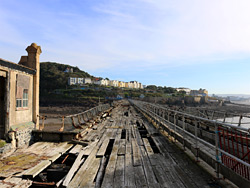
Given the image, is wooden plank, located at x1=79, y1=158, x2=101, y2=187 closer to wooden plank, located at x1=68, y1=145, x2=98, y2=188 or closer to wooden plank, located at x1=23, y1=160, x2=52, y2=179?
wooden plank, located at x1=68, y1=145, x2=98, y2=188

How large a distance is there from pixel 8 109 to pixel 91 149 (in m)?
4.16

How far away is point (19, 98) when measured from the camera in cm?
798

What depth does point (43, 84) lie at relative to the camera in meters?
146

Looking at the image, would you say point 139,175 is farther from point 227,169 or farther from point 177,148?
point 177,148

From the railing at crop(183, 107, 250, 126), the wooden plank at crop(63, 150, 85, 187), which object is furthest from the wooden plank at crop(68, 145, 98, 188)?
the railing at crop(183, 107, 250, 126)

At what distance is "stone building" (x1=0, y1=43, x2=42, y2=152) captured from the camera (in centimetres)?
721

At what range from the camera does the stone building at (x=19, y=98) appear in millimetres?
7211

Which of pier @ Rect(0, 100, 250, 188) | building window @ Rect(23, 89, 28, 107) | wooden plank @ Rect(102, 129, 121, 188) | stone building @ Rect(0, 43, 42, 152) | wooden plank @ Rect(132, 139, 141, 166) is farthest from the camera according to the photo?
building window @ Rect(23, 89, 28, 107)

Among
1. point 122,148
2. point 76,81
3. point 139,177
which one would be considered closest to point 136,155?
point 122,148

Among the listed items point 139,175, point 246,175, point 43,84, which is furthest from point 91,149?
point 43,84

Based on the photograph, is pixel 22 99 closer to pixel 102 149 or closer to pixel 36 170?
pixel 36 170

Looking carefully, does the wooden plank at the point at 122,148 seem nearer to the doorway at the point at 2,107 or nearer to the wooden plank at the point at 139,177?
the wooden plank at the point at 139,177

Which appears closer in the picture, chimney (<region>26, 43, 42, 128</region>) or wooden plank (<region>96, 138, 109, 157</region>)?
wooden plank (<region>96, 138, 109, 157</region>)

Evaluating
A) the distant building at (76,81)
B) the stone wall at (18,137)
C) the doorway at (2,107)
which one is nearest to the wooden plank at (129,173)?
the stone wall at (18,137)
